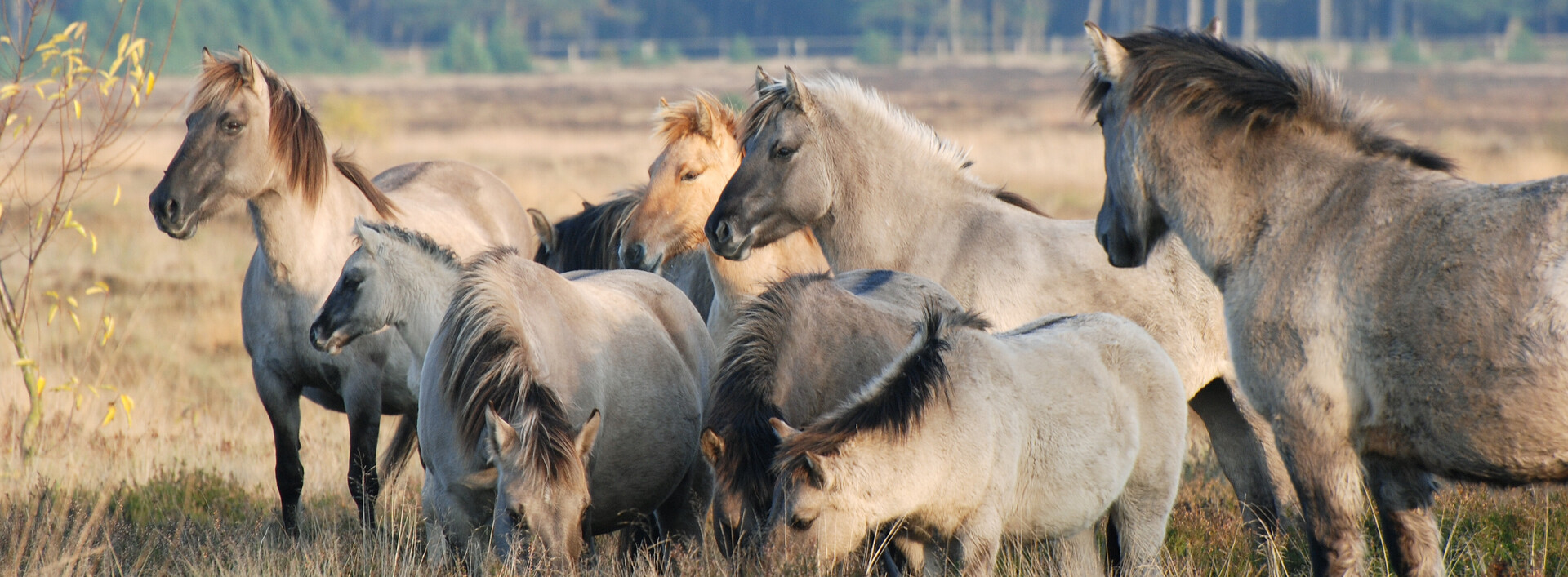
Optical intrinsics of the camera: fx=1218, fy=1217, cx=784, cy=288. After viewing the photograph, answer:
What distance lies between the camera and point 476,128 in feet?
120

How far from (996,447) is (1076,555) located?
3.22 ft

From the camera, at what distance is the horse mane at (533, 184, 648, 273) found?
7262 mm

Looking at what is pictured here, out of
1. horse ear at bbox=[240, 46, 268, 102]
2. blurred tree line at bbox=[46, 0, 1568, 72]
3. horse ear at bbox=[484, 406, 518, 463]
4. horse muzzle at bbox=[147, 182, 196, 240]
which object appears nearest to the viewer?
horse ear at bbox=[484, 406, 518, 463]

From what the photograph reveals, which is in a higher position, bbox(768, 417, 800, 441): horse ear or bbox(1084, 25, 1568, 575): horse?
bbox(1084, 25, 1568, 575): horse

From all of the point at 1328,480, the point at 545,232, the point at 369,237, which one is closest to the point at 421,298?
the point at 369,237

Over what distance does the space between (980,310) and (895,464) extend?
1986 millimetres

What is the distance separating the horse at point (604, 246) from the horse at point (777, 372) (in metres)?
2.46

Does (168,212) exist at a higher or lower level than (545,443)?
higher

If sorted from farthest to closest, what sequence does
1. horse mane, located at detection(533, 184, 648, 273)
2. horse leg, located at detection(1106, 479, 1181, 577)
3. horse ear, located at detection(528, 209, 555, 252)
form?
1. horse ear, located at detection(528, 209, 555, 252)
2. horse mane, located at detection(533, 184, 648, 273)
3. horse leg, located at detection(1106, 479, 1181, 577)

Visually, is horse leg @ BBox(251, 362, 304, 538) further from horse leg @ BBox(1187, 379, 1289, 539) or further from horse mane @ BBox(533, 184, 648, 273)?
horse leg @ BBox(1187, 379, 1289, 539)

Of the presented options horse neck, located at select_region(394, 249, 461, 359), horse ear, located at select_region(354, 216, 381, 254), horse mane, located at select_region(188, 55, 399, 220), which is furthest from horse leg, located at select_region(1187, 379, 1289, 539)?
horse mane, located at select_region(188, 55, 399, 220)

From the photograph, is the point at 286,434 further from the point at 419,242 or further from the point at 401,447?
the point at 419,242

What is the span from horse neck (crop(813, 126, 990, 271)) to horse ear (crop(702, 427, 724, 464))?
205 centimetres

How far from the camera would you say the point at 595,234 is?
7.57 metres
